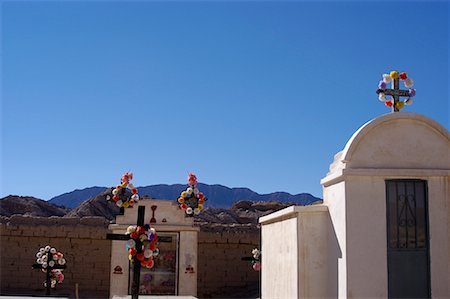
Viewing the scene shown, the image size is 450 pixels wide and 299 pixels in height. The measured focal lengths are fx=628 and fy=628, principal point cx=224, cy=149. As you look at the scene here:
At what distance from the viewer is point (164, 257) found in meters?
19.5

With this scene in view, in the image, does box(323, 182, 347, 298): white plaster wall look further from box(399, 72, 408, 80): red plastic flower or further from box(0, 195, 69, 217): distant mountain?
box(0, 195, 69, 217): distant mountain

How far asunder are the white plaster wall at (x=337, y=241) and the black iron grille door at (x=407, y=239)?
0.76 m

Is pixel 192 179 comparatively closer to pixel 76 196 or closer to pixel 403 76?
pixel 403 76

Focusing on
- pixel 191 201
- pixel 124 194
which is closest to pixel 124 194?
pixel 124 194

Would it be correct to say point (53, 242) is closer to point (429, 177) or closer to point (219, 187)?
point (429, 177)

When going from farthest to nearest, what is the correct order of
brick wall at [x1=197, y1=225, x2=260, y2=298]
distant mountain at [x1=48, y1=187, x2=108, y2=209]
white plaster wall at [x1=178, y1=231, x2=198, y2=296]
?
distant mountain at [x1=48, y1=187, x2=108, y2=209] → brick wall at [x1=197, y1=225, x2=260, y2=298] → white plaster wall at [x1=178, y1=231, x2=198, y2=296]

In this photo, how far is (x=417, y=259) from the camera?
34.5 feet

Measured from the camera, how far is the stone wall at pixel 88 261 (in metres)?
23.6

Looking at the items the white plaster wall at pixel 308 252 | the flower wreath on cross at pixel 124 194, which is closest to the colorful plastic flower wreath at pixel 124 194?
the flower wreath on cross at pixel 124 194

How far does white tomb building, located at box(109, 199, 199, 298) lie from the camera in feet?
62.3

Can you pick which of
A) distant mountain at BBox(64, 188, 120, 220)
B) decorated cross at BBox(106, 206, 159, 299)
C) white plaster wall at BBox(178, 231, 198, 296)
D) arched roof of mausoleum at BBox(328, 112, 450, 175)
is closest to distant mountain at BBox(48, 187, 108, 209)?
distant mountain at BBox(64, 188, 120, 220)

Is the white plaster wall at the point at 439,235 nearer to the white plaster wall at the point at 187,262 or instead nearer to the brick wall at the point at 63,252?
the white plaster wall at the point at 187,262

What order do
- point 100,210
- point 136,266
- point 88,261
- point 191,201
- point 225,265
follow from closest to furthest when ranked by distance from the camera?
point 136,266 → point 191,201 → point 88,261 → point 225,265 → point 100,210

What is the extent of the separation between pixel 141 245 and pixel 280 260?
117 inches
